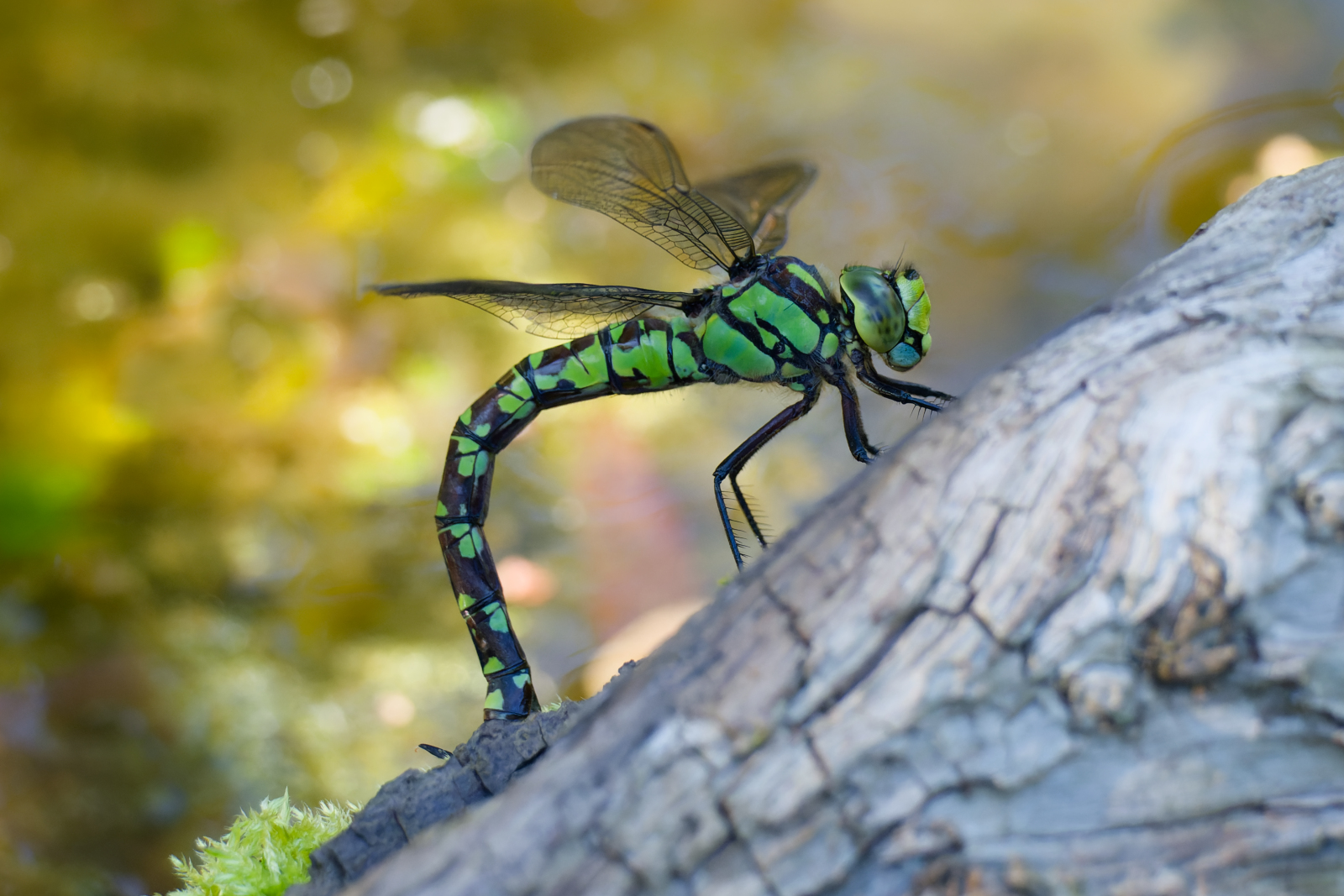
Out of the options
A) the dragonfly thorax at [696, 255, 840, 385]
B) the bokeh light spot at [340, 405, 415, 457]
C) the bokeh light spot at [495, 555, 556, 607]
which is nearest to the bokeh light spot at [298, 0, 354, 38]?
the bokeh light spot at [340, 405, 415, 457]

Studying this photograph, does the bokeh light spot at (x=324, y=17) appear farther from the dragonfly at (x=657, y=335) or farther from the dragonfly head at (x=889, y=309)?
the dragonfly head at (x=889, y=309)

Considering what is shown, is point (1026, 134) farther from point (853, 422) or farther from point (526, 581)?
point (526, 581)

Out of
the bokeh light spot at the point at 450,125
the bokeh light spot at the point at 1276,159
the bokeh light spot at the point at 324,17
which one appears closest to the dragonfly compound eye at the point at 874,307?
the bokeh light spot at the point at 1276,159

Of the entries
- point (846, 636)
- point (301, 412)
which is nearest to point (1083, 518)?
point (846, 636)

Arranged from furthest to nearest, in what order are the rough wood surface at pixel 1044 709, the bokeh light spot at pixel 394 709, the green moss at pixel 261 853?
the bokeh light spot at pixel 394 709 → the green moss at pixel 261 853 → the rough wood surface at pixel 1044 709

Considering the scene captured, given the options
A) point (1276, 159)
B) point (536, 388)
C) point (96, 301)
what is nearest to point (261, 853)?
point (536, 388)

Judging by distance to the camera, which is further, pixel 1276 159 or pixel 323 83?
pixel 323 83
